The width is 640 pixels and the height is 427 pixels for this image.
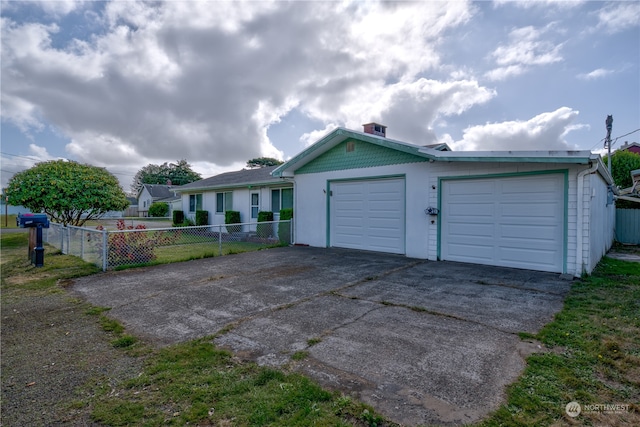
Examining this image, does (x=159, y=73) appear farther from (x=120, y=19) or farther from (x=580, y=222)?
(x=580, y=222)

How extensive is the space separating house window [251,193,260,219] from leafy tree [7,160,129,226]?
5559 mm

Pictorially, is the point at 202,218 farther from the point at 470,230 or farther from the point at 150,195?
the point at 150,195

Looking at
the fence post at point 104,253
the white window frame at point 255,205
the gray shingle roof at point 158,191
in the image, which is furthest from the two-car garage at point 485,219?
the gray shingle roof at point 158,191

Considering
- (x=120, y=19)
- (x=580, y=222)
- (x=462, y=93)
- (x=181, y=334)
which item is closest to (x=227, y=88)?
(x=120, y=19)

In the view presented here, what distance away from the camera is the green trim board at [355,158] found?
923 cm

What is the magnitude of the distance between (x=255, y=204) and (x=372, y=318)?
39.3ft

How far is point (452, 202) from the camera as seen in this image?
8266 mm

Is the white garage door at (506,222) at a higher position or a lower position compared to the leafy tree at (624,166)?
lower

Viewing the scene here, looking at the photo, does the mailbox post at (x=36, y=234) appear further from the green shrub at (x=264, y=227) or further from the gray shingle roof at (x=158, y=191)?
the gray shingle roof at (x=158, y=191)

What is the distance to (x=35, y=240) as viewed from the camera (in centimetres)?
843

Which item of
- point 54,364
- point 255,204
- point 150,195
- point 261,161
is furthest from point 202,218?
point 261,161

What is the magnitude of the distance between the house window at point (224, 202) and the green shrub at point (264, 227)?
10.7 feet

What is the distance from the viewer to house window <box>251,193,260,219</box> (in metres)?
15.3

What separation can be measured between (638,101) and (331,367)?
55.6 ft
